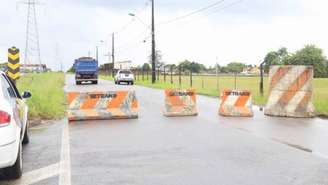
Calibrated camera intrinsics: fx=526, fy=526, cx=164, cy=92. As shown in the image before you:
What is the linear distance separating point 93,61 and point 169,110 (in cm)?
4079

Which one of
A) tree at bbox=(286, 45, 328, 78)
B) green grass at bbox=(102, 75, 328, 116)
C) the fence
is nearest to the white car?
green grass at bbox=(102, 75, 328, 116)

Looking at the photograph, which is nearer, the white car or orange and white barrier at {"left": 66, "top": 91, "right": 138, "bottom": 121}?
the white car

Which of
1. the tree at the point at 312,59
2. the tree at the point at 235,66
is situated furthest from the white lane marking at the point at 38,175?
the tree at the point at 235,66

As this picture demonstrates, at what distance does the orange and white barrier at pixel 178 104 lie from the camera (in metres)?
17.1

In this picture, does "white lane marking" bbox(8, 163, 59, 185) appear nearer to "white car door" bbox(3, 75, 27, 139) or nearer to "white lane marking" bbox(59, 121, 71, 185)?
"white lane marking" bbox(59, 121, 71, 185)

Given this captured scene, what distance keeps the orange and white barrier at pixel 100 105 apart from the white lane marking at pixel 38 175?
747cm

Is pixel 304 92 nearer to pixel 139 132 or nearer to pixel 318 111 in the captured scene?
pixel 318 111

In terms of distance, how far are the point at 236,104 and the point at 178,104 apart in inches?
74.6

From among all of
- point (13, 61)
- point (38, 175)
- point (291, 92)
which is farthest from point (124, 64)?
point (38, 175)

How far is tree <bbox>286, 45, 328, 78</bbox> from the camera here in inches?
4781

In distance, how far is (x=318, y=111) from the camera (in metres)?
17.8

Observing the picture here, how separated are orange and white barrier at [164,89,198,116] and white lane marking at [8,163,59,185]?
903cm

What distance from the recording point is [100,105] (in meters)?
16.0

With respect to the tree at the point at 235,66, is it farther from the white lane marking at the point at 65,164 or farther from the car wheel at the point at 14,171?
the car wheel at the point at 14,171
